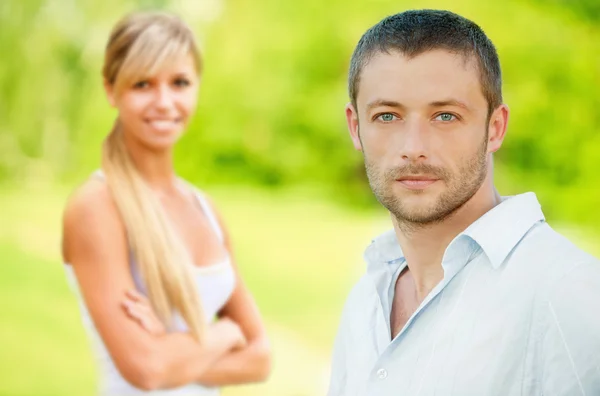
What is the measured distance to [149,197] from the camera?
256cm

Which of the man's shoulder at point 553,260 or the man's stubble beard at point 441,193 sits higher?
the man's stubble beard at point 441,193

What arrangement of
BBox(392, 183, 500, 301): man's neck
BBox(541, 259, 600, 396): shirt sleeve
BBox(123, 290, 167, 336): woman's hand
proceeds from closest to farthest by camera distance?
BBox(541, 259, 600, 396): shirt sleeve
BBox(392, 183, 500, 301): man's neck
BBox(123, 290, 167, 336): woman's hand

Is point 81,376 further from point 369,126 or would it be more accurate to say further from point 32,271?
point 369,126

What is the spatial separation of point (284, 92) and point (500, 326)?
6.64 ft

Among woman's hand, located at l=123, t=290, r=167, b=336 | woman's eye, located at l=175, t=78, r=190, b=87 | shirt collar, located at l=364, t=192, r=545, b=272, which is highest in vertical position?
woman's eye, located at l=175, t=78, r=190, b=87

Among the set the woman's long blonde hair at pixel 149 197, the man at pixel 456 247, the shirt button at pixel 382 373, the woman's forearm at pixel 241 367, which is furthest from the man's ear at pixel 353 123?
the woman's forearm at pixel 241 367

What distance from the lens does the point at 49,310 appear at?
9.19ft

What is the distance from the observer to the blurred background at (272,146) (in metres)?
2.79

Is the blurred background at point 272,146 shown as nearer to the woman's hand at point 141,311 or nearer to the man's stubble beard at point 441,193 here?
the woman's hand at point 141,311

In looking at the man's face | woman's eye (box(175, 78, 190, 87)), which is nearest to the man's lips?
the man's face

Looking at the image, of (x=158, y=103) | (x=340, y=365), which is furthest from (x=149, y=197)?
(x=340, y=365)

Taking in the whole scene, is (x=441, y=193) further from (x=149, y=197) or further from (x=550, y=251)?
(x=149, y=197)

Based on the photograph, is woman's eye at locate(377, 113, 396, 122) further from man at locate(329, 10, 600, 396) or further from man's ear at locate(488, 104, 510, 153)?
man's ear at locate(488, 104, 510, 153)

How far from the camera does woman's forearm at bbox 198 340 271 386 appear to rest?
2.58 meters
